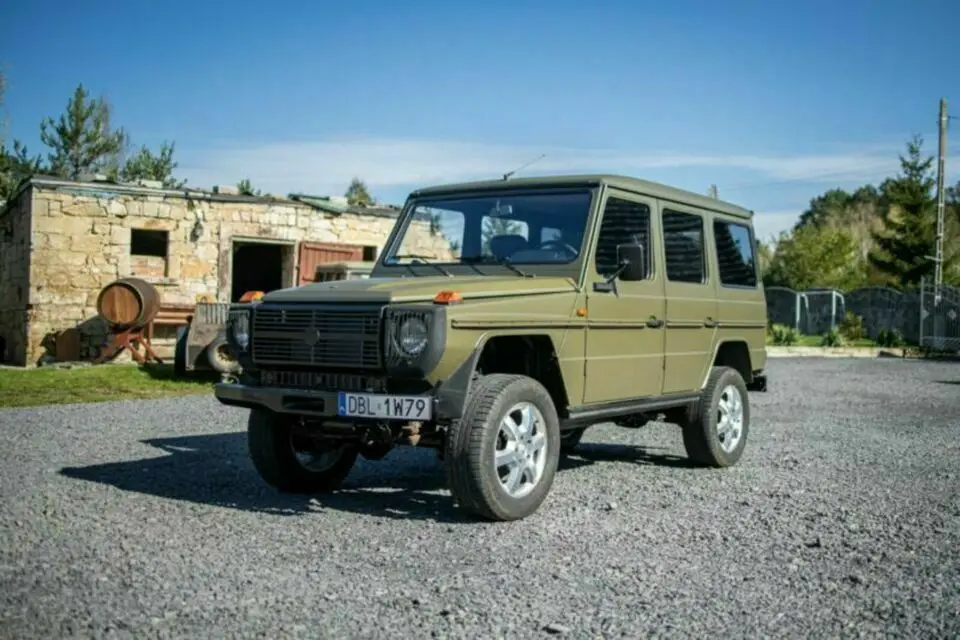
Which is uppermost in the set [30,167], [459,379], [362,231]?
[30,167]

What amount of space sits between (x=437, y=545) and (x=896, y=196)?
43818 millimetres

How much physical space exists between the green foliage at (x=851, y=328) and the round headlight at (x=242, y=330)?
2729 centimetres

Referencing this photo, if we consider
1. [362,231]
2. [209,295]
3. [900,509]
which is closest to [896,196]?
[362,231]

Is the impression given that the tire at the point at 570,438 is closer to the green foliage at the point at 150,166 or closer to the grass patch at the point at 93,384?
the grass patch at the point at 93,384

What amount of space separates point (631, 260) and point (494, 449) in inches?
65.9

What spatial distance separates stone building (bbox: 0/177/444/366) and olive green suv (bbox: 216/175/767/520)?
13.2 metres

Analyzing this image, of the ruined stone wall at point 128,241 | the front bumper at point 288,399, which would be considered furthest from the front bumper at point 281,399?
the ruined stone wall at point 128,241

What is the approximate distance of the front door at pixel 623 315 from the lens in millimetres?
6211

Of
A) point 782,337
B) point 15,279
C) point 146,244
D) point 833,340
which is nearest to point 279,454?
point 15,279

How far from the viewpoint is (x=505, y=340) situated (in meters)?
5.99

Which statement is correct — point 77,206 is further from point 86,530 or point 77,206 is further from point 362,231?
point 86,530

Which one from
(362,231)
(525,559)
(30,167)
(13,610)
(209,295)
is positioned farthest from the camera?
Answer: (30,167)

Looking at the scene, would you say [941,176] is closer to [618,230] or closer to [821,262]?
[821,262]

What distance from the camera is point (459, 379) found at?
17.0 feet
